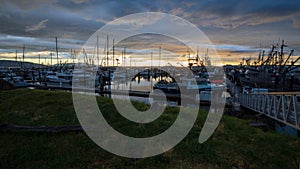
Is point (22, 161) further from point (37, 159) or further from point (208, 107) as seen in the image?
point (208, 107)

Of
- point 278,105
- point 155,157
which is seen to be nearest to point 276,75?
point 278,105

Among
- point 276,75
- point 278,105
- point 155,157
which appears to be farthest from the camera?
point 276,75

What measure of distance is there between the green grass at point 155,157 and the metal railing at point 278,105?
5.54ft

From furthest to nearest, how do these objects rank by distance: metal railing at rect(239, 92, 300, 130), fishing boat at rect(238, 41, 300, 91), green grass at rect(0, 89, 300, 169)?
1. fishing boat at rect(238, 41, 300, 91)
2. metal railing at rect(239, 92, 300, 130)
3. green grass at rect(0, 89, 300, 169)

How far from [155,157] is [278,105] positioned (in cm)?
784

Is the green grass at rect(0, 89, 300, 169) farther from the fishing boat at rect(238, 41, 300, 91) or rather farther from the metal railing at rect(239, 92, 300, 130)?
the fishing boat at rect(238, 41, 300, 91)

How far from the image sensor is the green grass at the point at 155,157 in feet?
15.0

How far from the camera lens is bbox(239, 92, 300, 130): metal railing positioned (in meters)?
7.50

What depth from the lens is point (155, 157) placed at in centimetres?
487

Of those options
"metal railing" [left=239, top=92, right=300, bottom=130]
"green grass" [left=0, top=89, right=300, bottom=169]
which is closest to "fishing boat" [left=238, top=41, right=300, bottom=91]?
"metal railing" [left=239, top=92, right=300, bottom=130]

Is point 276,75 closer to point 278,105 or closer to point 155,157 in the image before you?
point 278,105

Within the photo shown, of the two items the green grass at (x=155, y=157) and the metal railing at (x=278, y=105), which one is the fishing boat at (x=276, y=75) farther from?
the green grass at (x=155, y=157)

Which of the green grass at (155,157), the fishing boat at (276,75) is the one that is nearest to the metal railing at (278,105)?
the green grass at (155,157)

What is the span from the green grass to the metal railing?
169 cm
